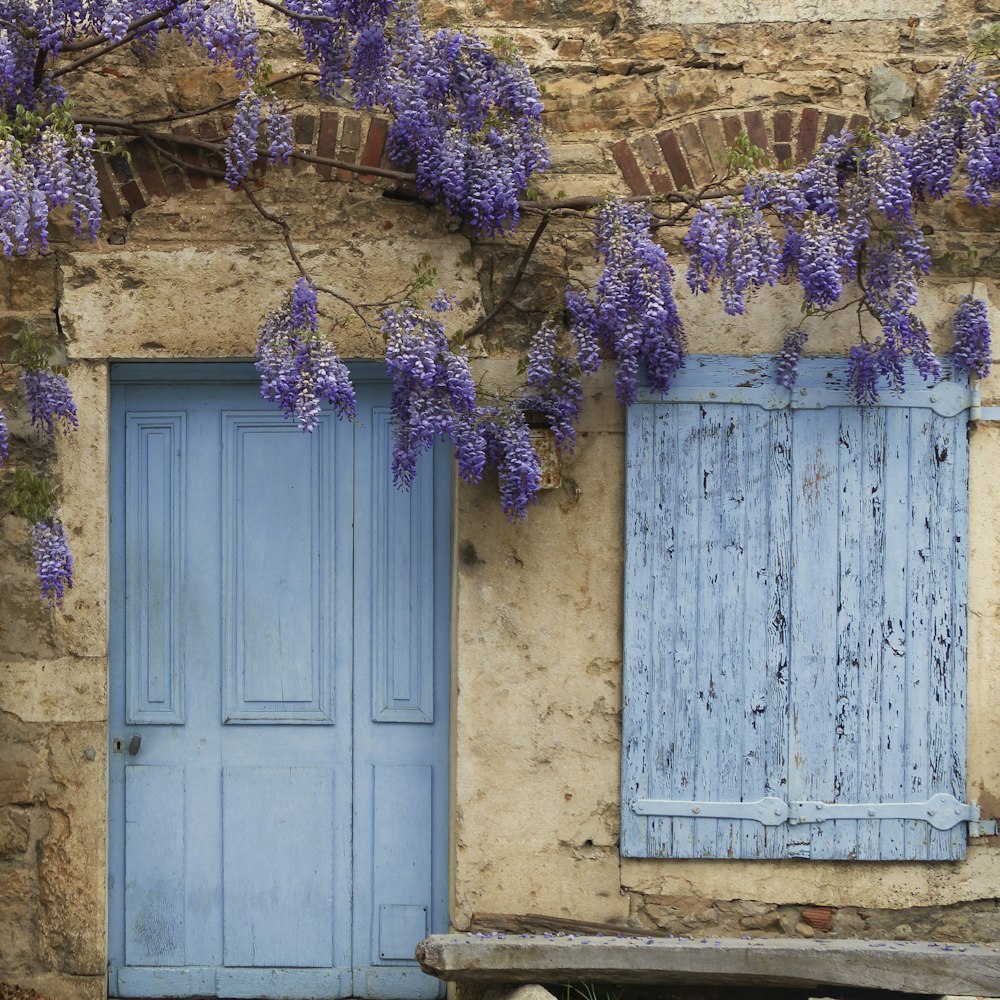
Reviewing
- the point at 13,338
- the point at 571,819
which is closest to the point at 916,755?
the point at 571,819

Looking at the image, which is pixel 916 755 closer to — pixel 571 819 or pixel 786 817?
pixel 786 817

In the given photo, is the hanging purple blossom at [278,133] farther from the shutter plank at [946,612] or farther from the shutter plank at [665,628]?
the shutter plank at [946,612]

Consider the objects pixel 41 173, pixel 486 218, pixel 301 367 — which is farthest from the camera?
pixel 486 218

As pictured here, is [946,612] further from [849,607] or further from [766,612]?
[766,612]

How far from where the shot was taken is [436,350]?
3291 mm

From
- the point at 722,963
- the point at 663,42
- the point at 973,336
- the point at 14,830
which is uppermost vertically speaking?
the point at 663,42

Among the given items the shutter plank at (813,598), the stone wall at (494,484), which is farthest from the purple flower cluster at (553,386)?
the shutter plank at (813,598)

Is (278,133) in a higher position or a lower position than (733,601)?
higher

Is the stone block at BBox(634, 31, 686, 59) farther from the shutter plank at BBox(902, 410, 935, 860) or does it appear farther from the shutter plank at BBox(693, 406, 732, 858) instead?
the shutter plank at BBox(902, 410, 935, 860)

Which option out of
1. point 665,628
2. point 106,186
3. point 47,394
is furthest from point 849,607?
point 106,186

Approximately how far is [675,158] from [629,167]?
14 cm

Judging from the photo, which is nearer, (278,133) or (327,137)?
(278,133)

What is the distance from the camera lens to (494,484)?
3570mm

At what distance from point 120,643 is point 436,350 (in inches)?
54.5
